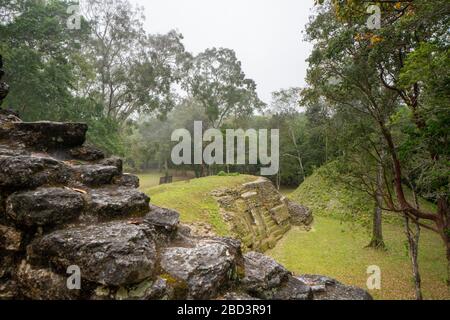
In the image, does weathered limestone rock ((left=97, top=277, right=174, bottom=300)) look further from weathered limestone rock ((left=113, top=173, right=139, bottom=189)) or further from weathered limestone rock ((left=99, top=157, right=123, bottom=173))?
weathered limestone rock ((left=99, top=157, right=123, bottom=173))

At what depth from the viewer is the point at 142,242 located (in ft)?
10.7

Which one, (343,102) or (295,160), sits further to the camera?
(295,160)

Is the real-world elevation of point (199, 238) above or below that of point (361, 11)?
below

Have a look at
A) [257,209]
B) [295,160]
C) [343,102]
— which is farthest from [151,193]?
[295,160]

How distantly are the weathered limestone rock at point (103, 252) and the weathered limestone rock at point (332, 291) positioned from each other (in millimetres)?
2468

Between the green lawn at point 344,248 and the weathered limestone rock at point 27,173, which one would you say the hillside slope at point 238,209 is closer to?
the green lawn at point 344,248

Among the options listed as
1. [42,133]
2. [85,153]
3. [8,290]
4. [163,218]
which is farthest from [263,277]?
[42,133]

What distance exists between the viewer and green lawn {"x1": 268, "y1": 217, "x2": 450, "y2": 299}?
946 cm

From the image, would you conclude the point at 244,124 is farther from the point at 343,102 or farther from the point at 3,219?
the point at 3,219

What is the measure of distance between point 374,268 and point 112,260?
1094 centimetres

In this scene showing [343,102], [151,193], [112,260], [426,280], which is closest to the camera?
[112,260]

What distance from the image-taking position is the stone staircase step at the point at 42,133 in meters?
4.49

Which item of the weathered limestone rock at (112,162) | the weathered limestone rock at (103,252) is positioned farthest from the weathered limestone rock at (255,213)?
the weathered limestone rock at (103,252)

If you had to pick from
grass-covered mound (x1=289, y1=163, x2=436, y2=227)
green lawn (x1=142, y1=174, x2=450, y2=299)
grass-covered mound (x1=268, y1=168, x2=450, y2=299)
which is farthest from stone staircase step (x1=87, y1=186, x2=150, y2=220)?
grass-covered mound (x1=289, y1=163, x2=436, y2=227)
